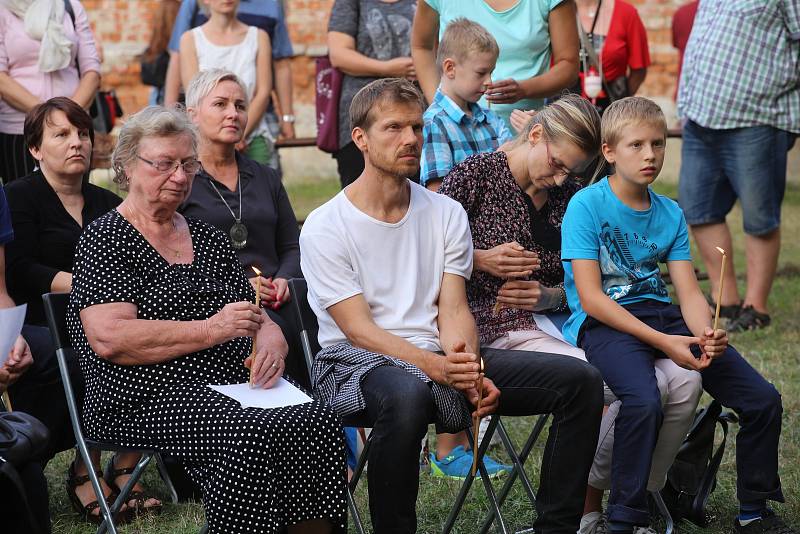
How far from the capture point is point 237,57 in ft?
22.2

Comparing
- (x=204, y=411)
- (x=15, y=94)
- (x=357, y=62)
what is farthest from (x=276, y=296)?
(x=15, y=94)

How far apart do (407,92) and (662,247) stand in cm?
105

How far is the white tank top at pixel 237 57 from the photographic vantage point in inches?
264

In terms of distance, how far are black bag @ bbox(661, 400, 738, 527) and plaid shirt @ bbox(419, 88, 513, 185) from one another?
1.40 m

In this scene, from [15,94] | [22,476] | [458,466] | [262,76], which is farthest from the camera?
[262,76]

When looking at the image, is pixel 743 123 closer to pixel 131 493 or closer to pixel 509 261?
pixel 509 261

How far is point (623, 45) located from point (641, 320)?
380cm

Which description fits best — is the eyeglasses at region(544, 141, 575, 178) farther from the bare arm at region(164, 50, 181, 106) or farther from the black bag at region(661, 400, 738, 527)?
the bare arm at region(164, 50, 181, 106)

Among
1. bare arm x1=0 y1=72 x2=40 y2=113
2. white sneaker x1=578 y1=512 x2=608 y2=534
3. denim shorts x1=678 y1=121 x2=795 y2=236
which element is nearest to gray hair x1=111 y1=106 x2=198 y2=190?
white sneaker x1=578 y1=512 x2=608 y2=534

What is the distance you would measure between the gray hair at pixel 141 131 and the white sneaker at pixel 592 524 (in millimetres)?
1820

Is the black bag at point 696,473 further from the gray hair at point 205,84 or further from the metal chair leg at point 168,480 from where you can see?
the gray hair at point 205,84

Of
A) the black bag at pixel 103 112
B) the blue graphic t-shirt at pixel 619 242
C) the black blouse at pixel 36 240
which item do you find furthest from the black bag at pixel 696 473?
the black bag at pixel 103 112

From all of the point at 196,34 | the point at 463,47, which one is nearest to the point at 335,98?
the point at 196,34

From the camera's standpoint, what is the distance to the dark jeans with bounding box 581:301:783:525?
12.6ft
